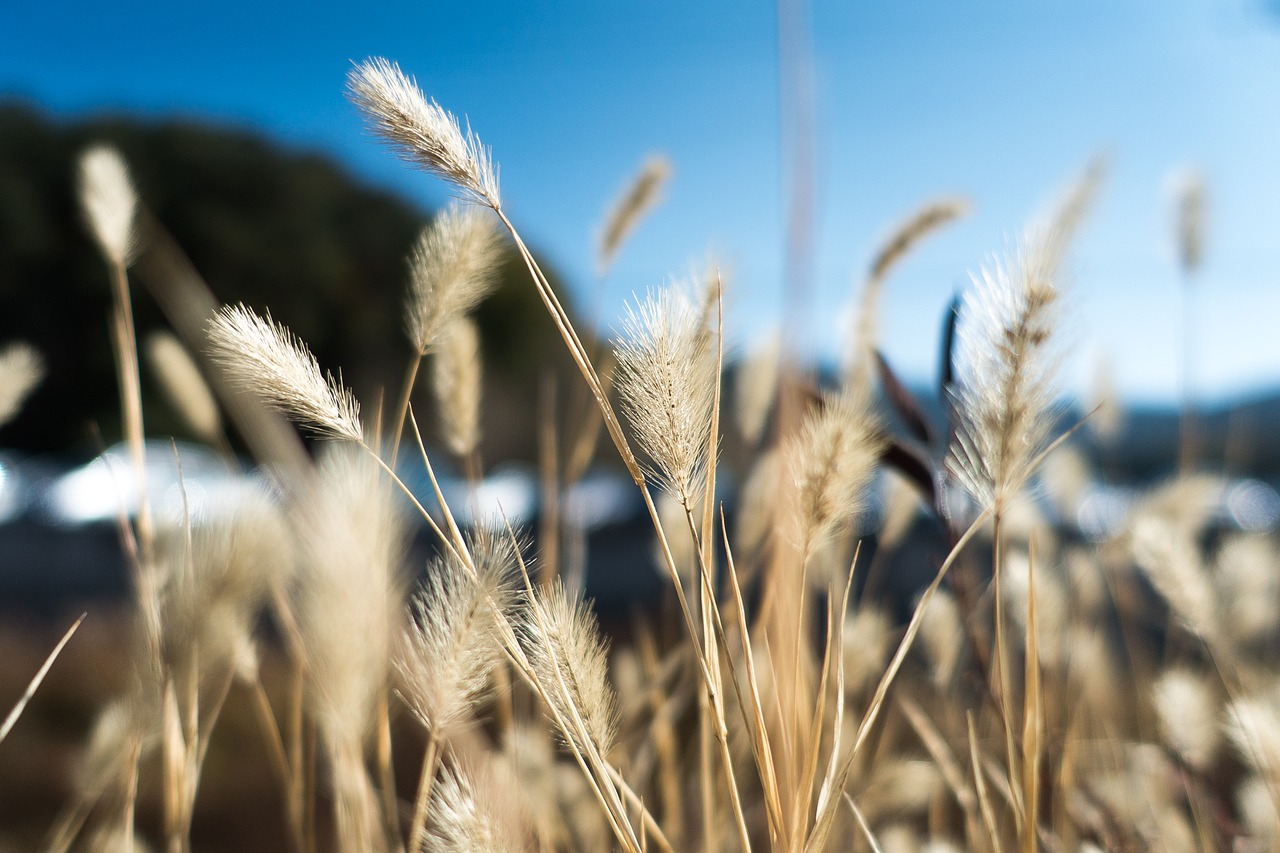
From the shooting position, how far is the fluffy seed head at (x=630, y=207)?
0.66 m

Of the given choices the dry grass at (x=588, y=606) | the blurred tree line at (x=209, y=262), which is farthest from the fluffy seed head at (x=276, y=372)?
the blurred tree line at (x=209, y=262)

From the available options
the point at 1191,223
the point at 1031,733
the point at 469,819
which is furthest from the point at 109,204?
the point at 1191,223

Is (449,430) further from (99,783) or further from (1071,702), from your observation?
(1071,702)

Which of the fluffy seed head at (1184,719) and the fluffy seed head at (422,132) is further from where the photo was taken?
the fluffy seed head at (1184,719)

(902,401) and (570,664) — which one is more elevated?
(902,401)

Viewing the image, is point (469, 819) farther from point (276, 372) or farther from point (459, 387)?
point (459, 387)

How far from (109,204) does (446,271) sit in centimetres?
30

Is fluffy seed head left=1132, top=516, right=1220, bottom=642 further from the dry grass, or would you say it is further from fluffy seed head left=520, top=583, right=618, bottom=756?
fluffy seed head left=520, top=583, right=618, bottom=756

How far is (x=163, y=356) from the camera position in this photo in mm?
667

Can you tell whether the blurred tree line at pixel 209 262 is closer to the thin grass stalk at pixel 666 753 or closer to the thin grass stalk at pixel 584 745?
the thin grass stalk at pixel 666 753

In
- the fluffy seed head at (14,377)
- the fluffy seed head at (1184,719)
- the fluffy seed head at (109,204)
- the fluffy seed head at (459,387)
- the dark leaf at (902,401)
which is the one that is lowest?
the fluffy seed head at (1184,719)

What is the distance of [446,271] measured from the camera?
1.34 feet

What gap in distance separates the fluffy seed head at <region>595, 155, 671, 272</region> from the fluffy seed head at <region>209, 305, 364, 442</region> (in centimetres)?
36

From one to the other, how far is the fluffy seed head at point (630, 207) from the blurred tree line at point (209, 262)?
273 inches
